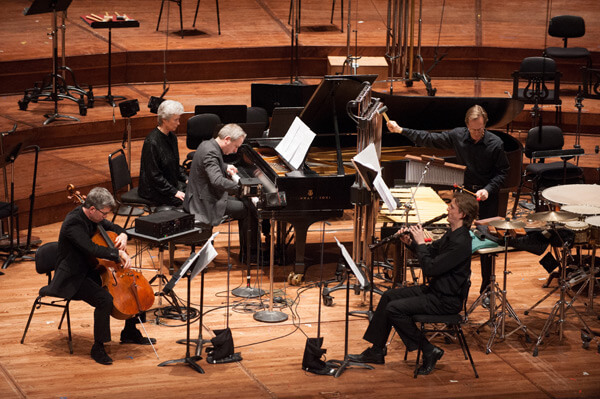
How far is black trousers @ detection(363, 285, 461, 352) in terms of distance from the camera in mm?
5371

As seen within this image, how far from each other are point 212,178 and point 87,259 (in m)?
1.37

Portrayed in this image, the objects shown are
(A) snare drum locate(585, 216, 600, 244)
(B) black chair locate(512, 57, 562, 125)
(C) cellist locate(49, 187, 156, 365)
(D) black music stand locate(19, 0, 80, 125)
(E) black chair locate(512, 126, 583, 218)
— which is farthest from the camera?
(B) black chair locate(512, 57, 562, 125)

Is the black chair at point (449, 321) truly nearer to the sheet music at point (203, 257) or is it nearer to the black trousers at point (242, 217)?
the sheet music at point (203, 257)

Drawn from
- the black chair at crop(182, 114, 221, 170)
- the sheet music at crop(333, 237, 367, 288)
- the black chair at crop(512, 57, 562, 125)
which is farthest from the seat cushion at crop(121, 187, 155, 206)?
the black chair at crop(512, 57, 562, 125)

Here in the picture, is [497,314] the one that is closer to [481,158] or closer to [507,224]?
[507,224]

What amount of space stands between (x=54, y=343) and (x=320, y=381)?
1757 mm

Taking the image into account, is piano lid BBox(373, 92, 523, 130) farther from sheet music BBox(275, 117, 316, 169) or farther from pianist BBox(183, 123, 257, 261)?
pianist BBox(183, 123, 257, 261)

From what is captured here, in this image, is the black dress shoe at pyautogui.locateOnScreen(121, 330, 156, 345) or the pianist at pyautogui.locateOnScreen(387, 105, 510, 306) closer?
the black dress shoe at pyautogui.locateOnScreen(121, 330, 156, 345)

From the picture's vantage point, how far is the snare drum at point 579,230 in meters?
6.06

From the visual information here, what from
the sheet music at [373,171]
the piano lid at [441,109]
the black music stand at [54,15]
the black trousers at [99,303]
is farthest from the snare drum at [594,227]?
the black music stand at [54,15]

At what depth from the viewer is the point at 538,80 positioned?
9344 mm

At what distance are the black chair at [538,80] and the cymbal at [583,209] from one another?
3.00 meters

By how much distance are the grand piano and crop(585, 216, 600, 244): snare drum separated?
4.84 feet

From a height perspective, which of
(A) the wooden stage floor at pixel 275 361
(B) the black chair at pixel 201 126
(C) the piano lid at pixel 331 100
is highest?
(C) the piano lid at pixel 331 100
